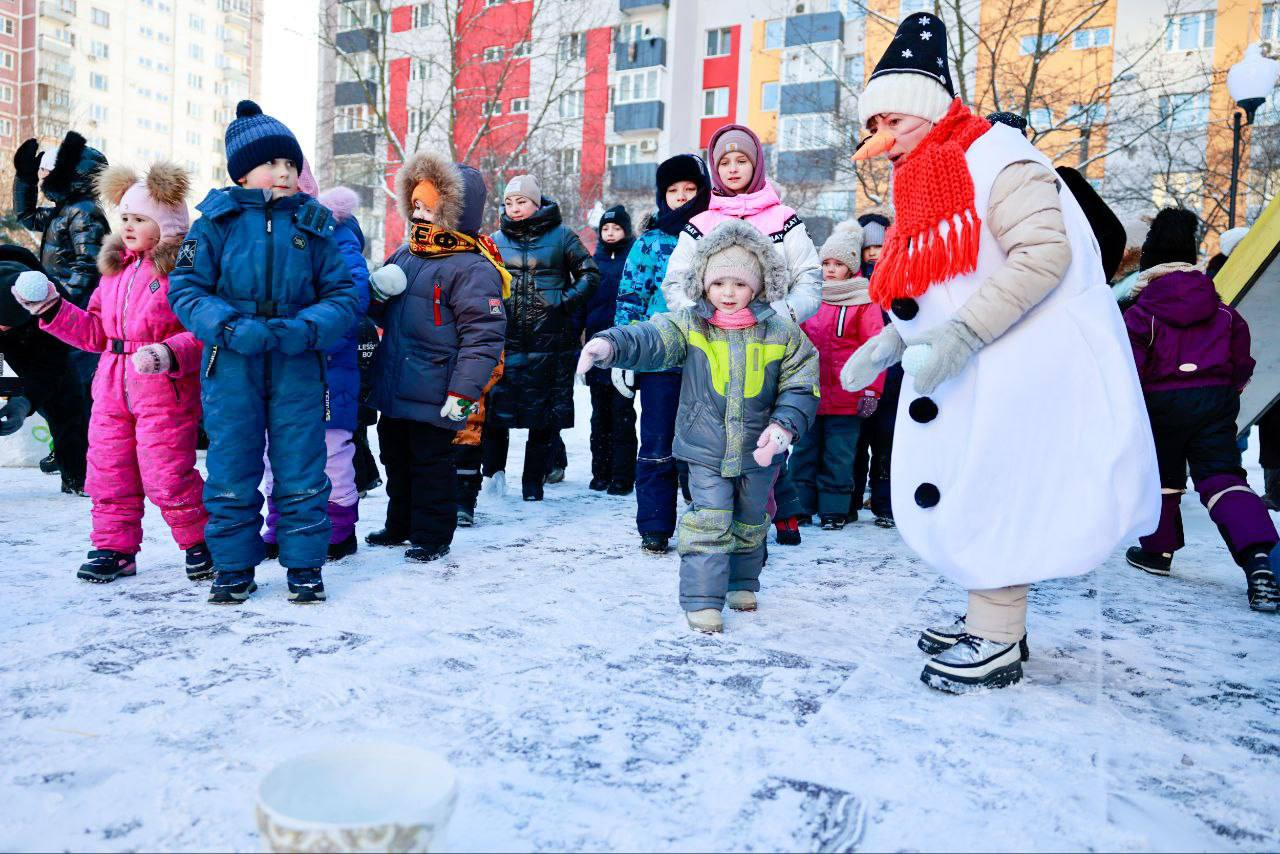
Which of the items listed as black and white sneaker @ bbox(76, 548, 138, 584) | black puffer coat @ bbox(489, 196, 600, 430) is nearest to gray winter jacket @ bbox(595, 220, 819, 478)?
black and white sneaker @ bbox(76, 548, 138, 584)

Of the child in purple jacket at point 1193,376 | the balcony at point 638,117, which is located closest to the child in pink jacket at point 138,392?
the child in purple jacket at point 1193,376

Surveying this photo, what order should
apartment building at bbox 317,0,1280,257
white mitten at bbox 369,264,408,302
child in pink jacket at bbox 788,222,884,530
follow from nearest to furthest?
white mitten at bbox 369,264,408,302 < child in pink jacket at bbox 788,222,884,530 < apartment building at bbox 317,0,1280,257

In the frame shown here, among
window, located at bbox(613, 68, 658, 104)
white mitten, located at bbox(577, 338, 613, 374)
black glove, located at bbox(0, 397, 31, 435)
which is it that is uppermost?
window, located at bbox(613, 68, 658, 104)

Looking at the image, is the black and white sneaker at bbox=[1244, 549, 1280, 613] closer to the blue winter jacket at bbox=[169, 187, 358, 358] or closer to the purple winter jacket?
the purple winter jacket

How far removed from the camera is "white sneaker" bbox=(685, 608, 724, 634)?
3.38m

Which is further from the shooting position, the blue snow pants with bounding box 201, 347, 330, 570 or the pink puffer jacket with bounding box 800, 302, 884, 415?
the pink puffer jacket with bounding box 800, 302, 884, 415

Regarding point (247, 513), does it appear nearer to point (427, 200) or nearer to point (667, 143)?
point (427, 200)

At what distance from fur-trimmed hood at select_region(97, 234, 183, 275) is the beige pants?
3.33 meters

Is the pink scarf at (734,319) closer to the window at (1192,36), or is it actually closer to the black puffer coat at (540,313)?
the black puffer coat at (540,313)

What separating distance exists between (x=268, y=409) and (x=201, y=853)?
2130 millimetres

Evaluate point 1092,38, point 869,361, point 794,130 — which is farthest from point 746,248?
point 794,130

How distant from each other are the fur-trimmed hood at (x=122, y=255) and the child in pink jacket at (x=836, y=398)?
351cm

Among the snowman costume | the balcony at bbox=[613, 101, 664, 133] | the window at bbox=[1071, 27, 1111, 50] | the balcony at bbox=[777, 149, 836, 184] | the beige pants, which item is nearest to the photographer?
the snowman costume

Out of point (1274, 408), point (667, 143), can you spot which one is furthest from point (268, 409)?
point (667, 143)
